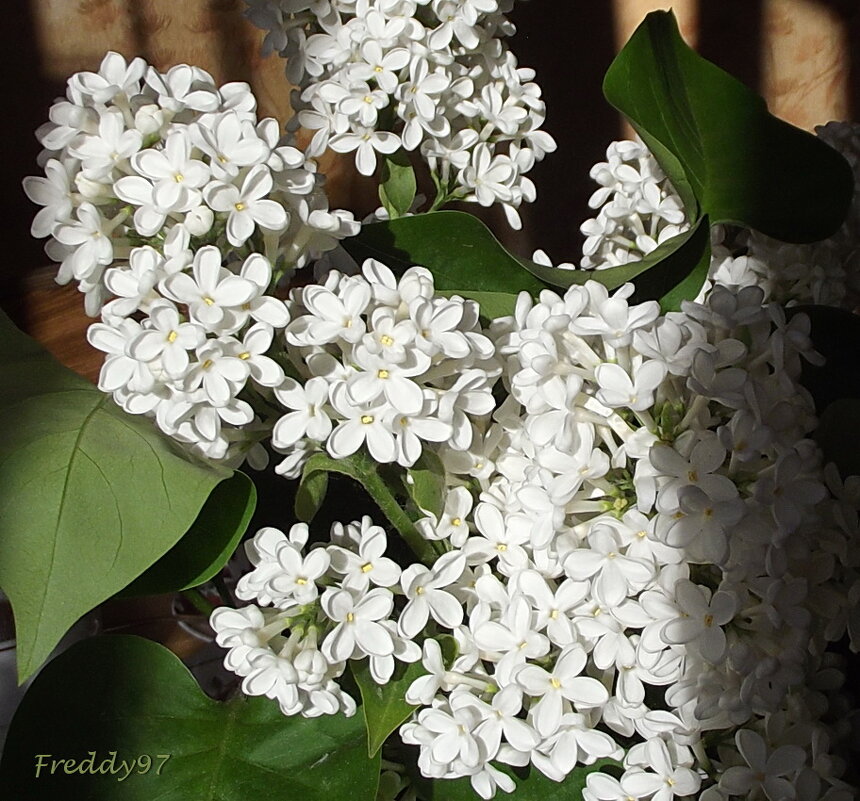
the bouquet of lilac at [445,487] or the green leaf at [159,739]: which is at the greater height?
the bouquet of lilac at [445,487]

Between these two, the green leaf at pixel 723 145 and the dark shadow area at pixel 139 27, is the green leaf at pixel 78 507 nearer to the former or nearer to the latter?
the green leaf at pixel 723 145

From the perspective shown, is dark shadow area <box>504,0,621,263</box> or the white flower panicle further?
dark shadow area <box>504,0,621,263</box>

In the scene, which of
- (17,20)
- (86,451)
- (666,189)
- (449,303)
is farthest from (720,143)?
(17,20)

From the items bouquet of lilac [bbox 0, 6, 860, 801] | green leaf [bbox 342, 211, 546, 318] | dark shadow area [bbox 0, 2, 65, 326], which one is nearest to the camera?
bouquet of lilac [bbox 0, 6, 860, 801]

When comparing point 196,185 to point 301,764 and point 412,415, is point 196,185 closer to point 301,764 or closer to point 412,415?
point 412,415

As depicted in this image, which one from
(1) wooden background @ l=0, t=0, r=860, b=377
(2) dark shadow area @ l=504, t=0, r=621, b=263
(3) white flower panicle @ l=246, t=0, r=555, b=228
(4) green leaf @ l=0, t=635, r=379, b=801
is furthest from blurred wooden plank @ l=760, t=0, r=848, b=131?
(4) green leaf @ l=0, t=635, r=379, b=801

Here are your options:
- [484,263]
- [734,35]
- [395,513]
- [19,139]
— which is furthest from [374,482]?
[734,35]

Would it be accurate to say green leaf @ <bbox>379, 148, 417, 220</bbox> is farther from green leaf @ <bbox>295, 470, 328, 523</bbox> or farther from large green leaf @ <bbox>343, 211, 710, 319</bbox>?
green leaf @ <bbox>295, 470, 328, 523</bbox>

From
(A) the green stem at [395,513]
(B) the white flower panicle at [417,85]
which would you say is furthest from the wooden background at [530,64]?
(A) the green stem at [395,513]
